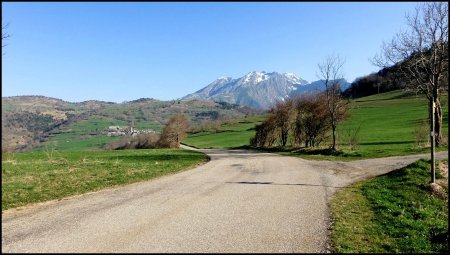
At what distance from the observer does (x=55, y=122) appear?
194125mm

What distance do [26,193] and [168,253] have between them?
1010 centimetres

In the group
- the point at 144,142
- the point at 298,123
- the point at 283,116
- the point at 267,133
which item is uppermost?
the point at 283,116

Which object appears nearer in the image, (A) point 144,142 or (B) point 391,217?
(B) point 391,217

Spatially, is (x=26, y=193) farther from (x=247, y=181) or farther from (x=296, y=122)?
(x=296, y=122)

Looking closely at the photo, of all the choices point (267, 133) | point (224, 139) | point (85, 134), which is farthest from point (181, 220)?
point (85, 134)

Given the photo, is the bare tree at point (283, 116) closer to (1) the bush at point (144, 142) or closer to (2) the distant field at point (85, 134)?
(1) the bush at point (144, 142)

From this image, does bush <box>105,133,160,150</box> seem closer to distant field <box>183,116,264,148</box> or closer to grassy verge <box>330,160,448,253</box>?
distant field <box>183,116,264,148</box>

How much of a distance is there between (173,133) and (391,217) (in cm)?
6801

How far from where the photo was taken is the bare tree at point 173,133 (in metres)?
77.2

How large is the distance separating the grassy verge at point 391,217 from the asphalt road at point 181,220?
0.63 meters

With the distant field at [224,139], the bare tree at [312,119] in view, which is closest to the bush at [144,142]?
the distant field at [224,139]

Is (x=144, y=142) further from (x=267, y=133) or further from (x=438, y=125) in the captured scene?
(x=438, y=125)

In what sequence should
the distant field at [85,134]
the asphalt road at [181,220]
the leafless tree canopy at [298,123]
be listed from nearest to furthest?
the asphalt road at [181,220], the leafless tree canopy at [298,123], the distant field at [85,134]

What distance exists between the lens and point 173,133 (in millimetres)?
77375
